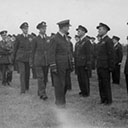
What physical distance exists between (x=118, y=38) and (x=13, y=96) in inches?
244

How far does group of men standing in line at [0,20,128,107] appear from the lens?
8.17 m

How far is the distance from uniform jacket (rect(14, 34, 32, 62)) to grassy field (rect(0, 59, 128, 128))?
47.9 inches

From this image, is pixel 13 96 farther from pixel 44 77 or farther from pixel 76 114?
pixel 76 114

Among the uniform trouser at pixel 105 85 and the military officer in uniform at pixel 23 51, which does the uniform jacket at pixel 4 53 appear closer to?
the military officer in uniform at pixel 23 51

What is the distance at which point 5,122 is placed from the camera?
6.64 m

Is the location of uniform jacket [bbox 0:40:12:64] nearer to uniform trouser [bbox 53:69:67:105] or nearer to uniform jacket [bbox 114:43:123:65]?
uniform jacket [bbox 114:43:123:65]

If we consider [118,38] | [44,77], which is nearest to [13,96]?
[44,77]

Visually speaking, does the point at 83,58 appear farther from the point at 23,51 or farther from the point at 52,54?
the point at 52,54

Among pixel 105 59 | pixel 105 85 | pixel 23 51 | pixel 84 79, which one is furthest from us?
pixel 23 51

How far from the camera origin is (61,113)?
755 cm

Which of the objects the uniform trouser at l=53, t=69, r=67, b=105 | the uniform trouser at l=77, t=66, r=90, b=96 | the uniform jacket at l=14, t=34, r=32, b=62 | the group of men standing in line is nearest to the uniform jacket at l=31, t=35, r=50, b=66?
the group of men standing in line

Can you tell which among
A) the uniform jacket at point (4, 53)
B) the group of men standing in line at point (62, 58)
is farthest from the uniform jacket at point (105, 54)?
the uniform jacket at point (4, 53)

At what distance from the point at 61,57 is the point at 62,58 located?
3cm

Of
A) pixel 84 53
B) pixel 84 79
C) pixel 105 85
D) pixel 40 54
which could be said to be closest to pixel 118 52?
pixel 84 79
